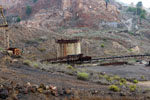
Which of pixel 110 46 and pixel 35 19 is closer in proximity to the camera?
pixel 110 46

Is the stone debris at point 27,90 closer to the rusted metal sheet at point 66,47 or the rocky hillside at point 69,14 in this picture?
the rusted metal sheet at point 66,47

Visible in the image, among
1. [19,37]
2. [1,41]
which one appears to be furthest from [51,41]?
[1,41]

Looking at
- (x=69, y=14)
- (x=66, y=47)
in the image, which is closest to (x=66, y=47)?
(x=66, y=47)

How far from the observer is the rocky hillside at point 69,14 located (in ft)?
208

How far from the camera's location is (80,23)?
62.9 m

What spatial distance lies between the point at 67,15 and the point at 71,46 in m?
36.5

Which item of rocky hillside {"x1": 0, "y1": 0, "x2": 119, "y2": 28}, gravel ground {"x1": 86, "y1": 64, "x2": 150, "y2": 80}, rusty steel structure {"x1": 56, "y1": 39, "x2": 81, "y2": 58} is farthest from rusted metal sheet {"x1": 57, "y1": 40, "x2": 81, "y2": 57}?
rocky hillside {"x1": 0, "y1": 0, "x2": 119, "y2": 28}

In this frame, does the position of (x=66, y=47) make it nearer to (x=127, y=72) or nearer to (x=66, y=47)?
(x=66, y=47)

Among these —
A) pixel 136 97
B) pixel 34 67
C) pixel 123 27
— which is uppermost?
pixel 123 27

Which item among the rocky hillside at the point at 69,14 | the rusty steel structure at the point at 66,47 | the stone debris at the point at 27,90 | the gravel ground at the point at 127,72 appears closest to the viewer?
the stone debris at the point at 27,90

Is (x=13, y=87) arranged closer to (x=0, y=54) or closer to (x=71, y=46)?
(x=0, y=54)

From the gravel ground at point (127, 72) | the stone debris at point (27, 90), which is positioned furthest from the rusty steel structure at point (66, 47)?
the stone debris at point (27, 90)

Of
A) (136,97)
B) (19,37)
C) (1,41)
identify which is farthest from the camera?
(19,37)

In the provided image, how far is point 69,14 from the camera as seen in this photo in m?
66.9
